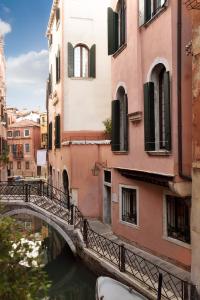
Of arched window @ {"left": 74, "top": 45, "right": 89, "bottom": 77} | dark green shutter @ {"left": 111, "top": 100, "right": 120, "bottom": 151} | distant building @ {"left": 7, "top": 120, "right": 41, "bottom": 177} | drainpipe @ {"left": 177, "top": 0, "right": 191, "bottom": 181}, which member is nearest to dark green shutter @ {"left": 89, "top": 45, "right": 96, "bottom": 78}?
arched window @ {"left": 74, "top": 45, "right": 89, "bottom": 77}

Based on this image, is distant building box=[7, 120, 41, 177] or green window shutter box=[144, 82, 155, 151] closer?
green window shutter box=[144, 82, 155, 151]

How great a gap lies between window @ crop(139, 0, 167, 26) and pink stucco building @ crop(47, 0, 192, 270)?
0.03m

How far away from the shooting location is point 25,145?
54.9 metres

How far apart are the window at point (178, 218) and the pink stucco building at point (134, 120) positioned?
27mm

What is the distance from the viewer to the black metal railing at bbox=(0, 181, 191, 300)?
27.9 feet

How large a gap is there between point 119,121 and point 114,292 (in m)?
6.43

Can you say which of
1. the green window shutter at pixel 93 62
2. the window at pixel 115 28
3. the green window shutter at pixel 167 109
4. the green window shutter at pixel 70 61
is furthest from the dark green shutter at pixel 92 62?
the green window shutter at pixel 167 109

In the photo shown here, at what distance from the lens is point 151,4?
34.7 feet

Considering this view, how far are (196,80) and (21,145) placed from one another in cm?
4860

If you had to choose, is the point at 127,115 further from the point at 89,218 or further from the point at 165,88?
the point at 89,218

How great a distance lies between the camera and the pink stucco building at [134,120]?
9125 mm

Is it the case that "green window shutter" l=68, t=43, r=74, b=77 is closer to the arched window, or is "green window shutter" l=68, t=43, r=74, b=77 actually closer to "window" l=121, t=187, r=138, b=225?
the arched window

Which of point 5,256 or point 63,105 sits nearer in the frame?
point 5,256

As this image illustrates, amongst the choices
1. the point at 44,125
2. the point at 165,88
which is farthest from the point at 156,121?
the point at 44,125
